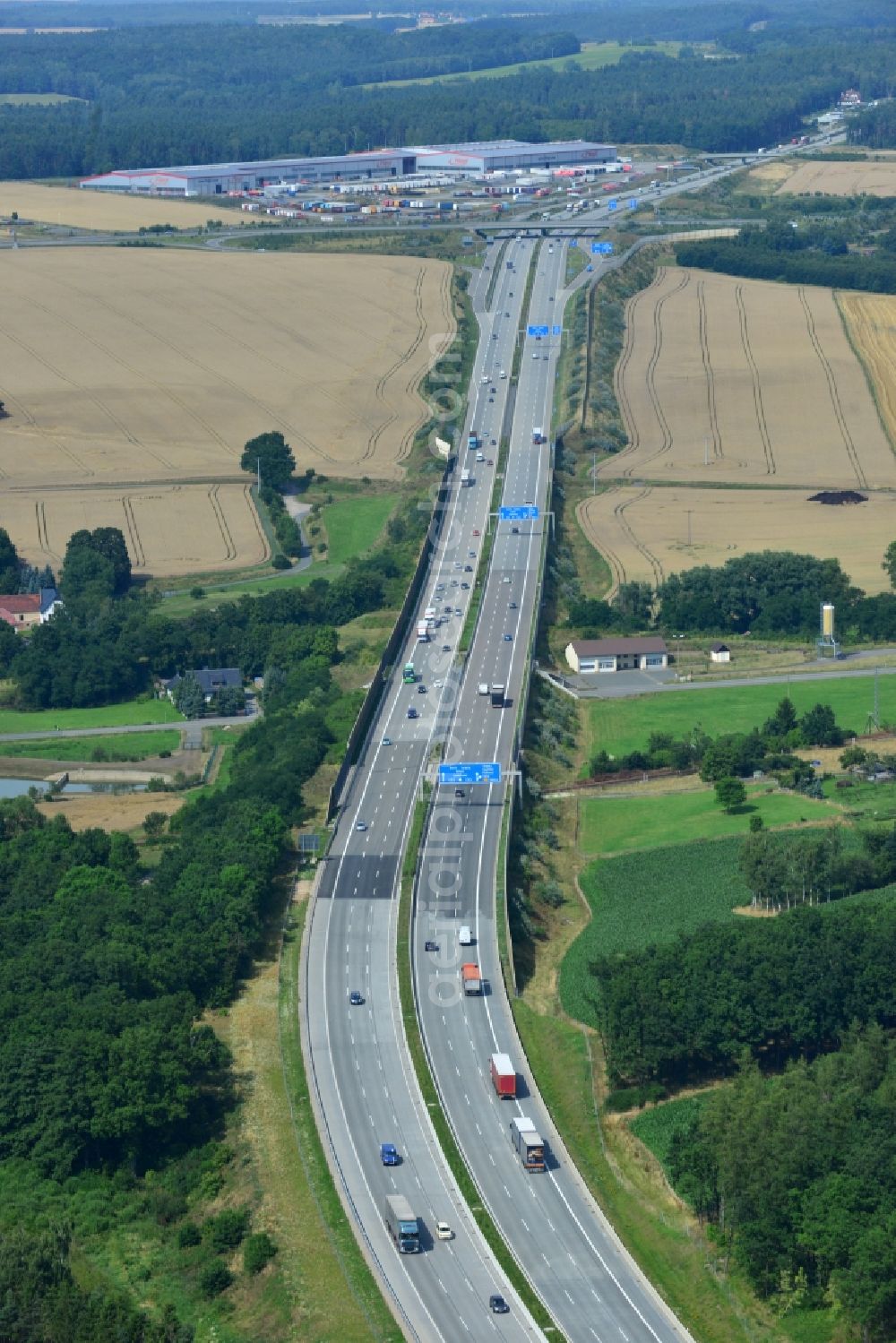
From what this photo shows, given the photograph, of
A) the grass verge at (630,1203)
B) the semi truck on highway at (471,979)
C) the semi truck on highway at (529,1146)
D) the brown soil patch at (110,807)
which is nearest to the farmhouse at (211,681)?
the brown soil patch at (110,807)

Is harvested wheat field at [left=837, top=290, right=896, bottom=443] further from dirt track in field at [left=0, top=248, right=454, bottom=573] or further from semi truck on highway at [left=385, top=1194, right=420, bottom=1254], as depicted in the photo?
semi truck on highway at [left=385, top=1194, right=420, bottom=1254]

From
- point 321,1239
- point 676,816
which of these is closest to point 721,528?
point 676,816

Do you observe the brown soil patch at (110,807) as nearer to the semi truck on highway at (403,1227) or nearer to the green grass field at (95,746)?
the green grass field at (95,746)

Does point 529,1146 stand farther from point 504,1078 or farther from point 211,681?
point 211,681

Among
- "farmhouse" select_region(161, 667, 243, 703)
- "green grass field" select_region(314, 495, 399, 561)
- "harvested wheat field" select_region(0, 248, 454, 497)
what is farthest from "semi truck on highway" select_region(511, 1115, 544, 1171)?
"harvested wheat field" select_region(0, 248, 454, 497)

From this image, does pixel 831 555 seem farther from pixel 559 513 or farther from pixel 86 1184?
pixel 86 1184

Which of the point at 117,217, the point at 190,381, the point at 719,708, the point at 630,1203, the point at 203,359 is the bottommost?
the point at 630,1203

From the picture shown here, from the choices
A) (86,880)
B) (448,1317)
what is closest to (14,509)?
(86,880)
